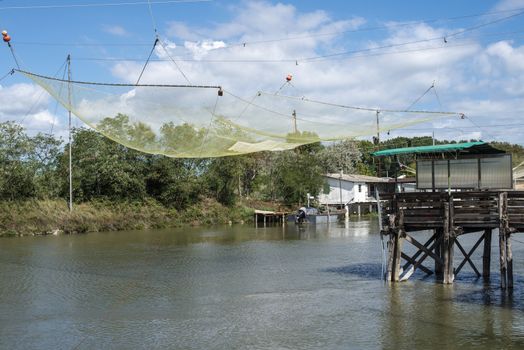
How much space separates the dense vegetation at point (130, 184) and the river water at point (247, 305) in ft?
55.6

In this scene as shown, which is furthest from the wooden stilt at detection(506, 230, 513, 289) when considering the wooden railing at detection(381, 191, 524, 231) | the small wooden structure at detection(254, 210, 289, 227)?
the small wooden structure at detection(254, 210, 289, 227)

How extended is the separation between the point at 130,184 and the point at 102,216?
15.9ft

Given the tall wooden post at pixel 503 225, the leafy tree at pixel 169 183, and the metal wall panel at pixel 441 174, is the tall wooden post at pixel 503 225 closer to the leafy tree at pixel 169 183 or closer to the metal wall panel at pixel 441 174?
the metal wall panel at pixel 441 174

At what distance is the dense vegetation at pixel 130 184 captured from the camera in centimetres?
4181

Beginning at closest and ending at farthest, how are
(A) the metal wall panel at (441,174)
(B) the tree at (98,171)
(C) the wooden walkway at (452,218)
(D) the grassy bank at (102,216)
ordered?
(C) the wooden walkway at (452,218) → (A) the metal wall panel at (441,174) → (D) the grassy bank at (102,216) → (B) the tree at (98,171)

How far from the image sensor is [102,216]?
44.8 meters

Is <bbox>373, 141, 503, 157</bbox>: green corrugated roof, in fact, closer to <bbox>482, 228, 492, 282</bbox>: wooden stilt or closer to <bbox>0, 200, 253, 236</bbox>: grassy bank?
<bbox>482, 228, 492, 282</bbox>: wooden stilt

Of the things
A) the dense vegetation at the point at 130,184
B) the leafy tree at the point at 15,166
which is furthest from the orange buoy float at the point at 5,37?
the leafy tree at the point at 15,166

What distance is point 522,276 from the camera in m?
17.5

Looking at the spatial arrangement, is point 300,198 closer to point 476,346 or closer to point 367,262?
point 367,262

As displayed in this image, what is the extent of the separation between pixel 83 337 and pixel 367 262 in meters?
12.8

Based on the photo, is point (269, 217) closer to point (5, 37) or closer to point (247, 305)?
point (247, 305)

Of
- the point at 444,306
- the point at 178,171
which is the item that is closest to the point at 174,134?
the point at 444,306

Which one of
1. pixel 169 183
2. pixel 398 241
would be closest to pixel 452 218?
pixel 398 241
